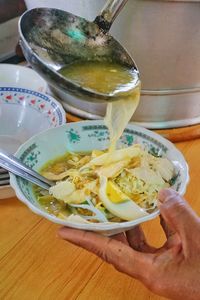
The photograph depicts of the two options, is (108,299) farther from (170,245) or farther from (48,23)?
(48,23)

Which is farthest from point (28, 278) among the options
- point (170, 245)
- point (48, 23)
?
point (48, 23)

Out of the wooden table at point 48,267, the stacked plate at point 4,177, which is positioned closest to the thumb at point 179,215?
the wooden table at point 48,267

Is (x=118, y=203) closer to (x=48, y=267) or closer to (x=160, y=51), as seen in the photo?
(x=48, y=267)

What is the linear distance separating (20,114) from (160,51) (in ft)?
0.99

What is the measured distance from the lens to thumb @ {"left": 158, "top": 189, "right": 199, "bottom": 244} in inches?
18.6

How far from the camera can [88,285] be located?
575 mm

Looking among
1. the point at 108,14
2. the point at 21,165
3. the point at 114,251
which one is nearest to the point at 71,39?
the point at 108,14

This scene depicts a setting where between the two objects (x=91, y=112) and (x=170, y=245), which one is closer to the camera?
(x=170, y=245)

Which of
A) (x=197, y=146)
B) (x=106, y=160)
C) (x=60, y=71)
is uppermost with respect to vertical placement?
(x=60, y=71)

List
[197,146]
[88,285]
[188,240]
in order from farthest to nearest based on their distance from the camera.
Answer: [197,146] < [88,285] < [188,240]

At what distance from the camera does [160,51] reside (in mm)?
724

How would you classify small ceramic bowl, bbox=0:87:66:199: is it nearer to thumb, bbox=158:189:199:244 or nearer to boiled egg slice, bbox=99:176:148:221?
boiled egg slice, bbox=99:176:148:221

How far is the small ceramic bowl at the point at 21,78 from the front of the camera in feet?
2.87

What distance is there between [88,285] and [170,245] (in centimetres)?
12
